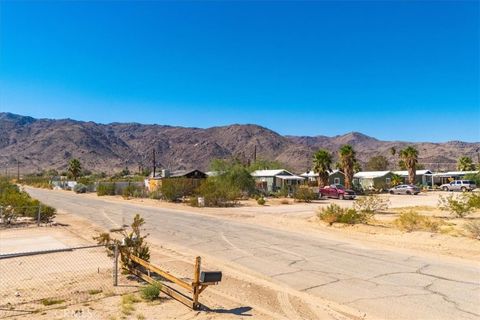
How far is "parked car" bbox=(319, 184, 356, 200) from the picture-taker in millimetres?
46844

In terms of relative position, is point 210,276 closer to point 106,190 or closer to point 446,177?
point 106,190

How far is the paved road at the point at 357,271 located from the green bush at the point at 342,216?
3607mm

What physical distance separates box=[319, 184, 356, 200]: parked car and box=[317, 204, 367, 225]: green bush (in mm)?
24385

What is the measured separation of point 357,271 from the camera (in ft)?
38.0

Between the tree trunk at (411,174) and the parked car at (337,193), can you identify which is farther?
the tree trunk at (411,174)

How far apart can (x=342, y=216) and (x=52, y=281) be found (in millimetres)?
15474

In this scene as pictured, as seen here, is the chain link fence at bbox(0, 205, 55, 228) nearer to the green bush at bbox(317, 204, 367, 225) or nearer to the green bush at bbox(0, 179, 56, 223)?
the green bush at bbox(0, 179, 56, 223)

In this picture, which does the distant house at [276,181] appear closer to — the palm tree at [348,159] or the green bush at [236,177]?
the palm tree at [348,159]

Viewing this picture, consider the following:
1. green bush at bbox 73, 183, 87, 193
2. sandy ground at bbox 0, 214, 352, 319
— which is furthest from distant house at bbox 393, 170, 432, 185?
sandy ground at bbox 0, 214, 352, 319

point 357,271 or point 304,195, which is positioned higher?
point 304,195

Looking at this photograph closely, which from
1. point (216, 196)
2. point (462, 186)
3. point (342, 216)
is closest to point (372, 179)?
point (462, 186)

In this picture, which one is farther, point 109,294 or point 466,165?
point 466,165

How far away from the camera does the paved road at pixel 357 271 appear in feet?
28.4

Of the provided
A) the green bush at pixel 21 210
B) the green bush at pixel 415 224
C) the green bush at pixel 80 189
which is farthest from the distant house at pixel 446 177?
the green bush at pixel 21 210
